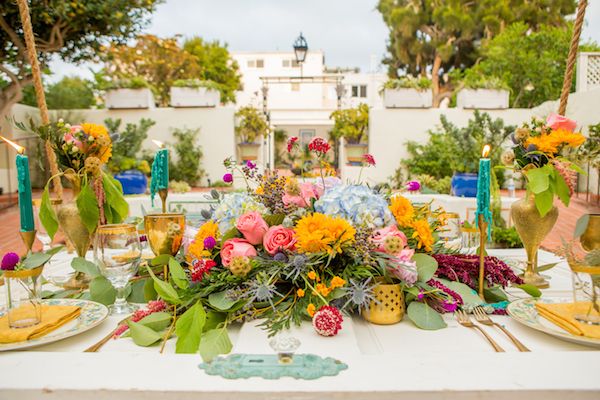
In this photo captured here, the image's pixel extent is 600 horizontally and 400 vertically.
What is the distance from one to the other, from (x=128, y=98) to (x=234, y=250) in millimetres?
8857

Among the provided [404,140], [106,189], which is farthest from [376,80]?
[106,189]

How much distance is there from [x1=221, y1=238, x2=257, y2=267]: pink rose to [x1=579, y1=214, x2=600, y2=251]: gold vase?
825 mm

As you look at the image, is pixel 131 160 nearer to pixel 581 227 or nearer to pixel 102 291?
pixel 102 291

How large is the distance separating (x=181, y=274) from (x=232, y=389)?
44 cm

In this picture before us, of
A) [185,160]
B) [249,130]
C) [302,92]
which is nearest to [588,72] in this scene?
[249,130]

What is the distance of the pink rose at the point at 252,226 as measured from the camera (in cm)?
104

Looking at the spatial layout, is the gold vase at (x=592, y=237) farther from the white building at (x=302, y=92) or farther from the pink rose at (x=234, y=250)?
the white building at (x=302, y=92)

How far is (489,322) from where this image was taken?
95 cm

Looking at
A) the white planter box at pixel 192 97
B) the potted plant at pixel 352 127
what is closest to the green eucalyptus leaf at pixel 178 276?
the potted plant at pixel 352 127

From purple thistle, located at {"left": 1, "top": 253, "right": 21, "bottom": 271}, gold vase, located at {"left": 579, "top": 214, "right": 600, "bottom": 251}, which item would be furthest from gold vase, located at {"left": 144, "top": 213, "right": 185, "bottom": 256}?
gold vase, located at {"left": 579, "top": 214, "right": 600, "bottom": 251}

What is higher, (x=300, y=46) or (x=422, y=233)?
(x=300, y=46)

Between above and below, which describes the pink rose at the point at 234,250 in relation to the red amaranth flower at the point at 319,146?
below

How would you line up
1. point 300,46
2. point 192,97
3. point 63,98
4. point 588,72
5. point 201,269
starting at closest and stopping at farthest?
point 201,269 → point 300,46 → point 588,72 → point 192,97 → point 63,98

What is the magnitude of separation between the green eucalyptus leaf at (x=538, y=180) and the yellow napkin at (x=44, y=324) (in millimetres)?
1148
